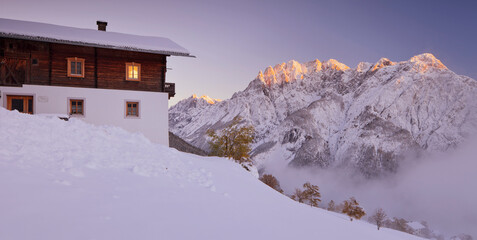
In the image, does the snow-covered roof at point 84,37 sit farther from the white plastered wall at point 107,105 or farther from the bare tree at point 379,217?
the bare tree at point 379,217

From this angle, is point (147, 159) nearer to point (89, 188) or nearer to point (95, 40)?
point (89, 188)

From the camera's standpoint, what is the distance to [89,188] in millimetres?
8984

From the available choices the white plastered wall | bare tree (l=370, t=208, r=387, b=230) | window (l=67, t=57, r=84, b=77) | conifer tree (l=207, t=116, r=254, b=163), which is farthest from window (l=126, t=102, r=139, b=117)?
bare tree (l=370, t=208, r=387, b=230)

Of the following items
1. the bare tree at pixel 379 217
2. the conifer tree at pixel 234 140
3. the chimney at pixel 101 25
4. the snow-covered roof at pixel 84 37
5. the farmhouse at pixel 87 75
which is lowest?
the bare tree at pixel 379 217

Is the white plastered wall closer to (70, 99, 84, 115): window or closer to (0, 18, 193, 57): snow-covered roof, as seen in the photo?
(70, 99, 84, 115): window

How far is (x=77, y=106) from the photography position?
2223 cm

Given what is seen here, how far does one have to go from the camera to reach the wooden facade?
68.7 ft

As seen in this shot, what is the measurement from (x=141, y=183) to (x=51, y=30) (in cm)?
1992

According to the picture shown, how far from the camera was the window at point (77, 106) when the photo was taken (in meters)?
22.1

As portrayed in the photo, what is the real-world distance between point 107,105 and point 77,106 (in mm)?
2312

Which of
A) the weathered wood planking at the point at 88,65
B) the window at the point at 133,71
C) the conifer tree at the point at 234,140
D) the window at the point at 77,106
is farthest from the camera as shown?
the conifer tree at the point at 234,140

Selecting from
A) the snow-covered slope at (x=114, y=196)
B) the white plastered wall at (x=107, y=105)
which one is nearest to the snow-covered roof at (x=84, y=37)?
the white plastered wall at (x=107, y=105)

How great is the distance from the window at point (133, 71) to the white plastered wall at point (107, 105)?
52.6 inches

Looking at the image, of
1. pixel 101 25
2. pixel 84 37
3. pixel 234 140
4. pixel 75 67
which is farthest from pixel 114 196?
pixel 234 140
